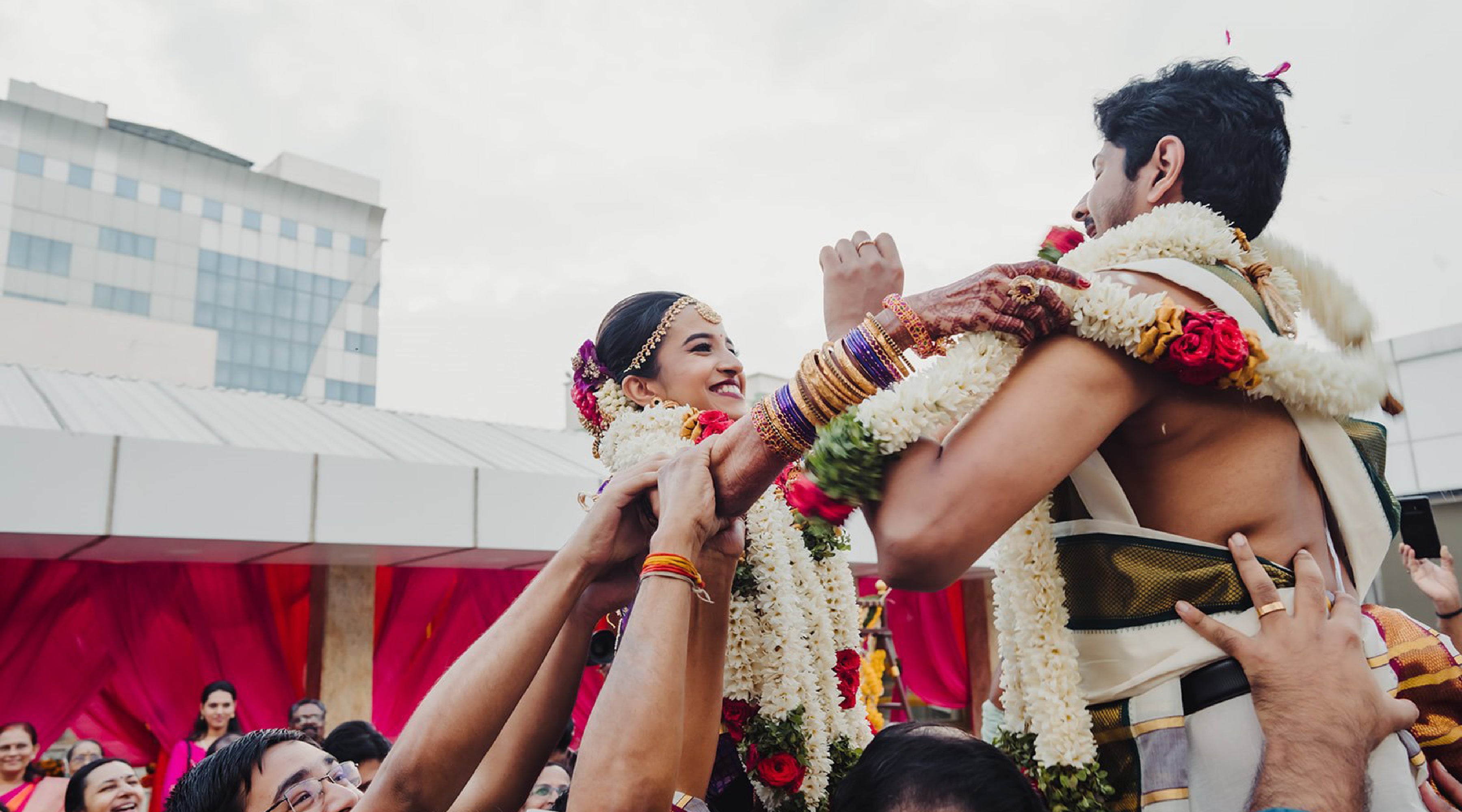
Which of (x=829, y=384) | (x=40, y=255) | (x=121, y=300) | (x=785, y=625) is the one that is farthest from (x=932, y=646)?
(x=40, y=255)

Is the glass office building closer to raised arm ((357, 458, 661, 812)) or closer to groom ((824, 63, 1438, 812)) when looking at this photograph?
raised arm ((357, 458, 661, 812))

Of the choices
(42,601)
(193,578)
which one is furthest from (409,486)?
(42,601)

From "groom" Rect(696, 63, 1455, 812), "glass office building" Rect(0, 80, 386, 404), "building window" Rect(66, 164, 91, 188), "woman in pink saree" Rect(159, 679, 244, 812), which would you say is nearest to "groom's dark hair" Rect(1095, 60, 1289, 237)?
"groom" Rect(696, 63, 1455, 812)

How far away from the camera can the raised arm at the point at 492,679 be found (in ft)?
6.05

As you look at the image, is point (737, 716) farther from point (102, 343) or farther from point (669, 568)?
point (102, 343)

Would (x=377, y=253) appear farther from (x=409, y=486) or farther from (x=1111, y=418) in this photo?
(x=1111, y=418)

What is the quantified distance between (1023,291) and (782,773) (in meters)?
1.30

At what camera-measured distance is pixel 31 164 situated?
164 feet

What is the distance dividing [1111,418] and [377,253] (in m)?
64.6

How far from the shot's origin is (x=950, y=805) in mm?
1359

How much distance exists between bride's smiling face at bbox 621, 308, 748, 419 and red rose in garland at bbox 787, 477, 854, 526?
1.40 metres

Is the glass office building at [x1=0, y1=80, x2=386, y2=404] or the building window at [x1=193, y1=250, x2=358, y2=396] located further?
the building window at [x1=193, y1=250, x2=358, y2=396]

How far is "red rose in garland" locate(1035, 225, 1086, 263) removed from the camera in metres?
2.02

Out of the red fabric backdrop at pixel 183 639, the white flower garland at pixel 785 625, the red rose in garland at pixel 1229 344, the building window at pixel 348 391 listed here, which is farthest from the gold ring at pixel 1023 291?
the building window at pixel 348 391
